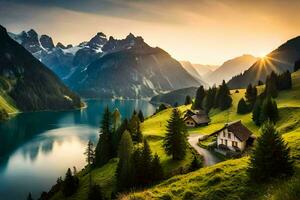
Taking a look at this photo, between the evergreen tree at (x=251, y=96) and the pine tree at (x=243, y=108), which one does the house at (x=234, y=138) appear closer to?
the pine tree at (x=243, y=108)

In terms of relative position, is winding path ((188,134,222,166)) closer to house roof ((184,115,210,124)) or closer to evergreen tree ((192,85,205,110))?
house roof ((184,115,210,124))

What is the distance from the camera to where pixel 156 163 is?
57.2m

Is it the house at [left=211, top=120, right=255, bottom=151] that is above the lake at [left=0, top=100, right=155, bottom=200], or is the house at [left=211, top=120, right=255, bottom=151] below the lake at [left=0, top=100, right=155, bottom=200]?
above

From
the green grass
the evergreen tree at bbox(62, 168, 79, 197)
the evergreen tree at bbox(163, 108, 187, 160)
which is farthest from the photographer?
the evergreen tree at bbox(163, 108, 187, 160)

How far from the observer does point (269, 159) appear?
36938mm

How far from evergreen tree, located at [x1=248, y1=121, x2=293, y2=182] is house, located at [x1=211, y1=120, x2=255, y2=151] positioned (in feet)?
140

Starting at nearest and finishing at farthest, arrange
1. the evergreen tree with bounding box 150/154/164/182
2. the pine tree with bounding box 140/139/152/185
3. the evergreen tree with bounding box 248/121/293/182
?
the evergreen tree with bounding box 248/121/293/182 < the evergreen tree with bounding box 150/154/164/182 < the pine tree with bounding box 140/139/152/185

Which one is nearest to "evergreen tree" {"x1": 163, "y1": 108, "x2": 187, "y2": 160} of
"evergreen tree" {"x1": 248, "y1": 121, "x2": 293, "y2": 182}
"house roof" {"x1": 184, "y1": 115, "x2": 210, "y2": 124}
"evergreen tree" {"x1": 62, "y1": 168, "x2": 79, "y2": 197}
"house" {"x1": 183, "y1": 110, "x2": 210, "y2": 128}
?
"evergreen tree" {"x1": 62, "y1": 168, "x2": 79, "y2": 197}

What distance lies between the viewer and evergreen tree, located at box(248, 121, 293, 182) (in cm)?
3684

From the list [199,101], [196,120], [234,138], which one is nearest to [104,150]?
[234,138]

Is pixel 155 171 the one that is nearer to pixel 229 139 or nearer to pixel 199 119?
pixel 229 139

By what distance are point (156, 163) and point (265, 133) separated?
23.8 metres

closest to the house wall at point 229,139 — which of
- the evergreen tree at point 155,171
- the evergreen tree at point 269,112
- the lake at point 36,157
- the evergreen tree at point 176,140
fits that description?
the evergreen tree at point 176,140

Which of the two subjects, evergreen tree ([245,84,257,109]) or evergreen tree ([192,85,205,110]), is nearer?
evergreen tree ([245,84,257,109])
